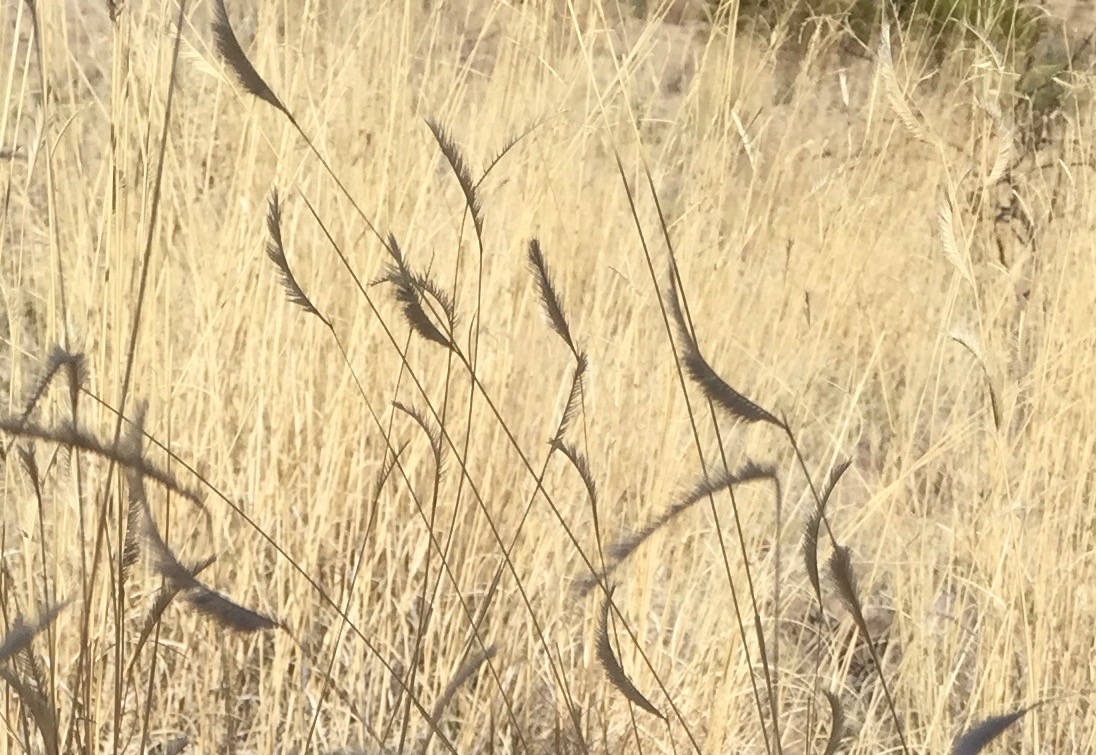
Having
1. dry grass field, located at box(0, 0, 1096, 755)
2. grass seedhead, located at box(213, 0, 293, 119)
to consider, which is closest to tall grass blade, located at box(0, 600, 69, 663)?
grass seedhead, located at box(213, 0, 293, 119)

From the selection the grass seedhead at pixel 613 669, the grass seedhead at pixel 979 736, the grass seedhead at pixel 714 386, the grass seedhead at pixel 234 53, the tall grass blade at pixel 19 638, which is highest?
the grass seedhead at pixel 234 53

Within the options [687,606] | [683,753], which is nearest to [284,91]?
[687,606]

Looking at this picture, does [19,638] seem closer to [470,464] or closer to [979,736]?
[979,736]

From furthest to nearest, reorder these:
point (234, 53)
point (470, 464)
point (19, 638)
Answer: point (470, 464), point (234, 53), point (19, 638)

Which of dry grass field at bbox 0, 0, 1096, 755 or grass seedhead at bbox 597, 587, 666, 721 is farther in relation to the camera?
dry grass field at bbox 0, 0, 1096, 755

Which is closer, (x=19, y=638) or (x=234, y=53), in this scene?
(x=19, y=638)

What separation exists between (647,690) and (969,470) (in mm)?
869

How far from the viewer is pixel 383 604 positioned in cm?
145

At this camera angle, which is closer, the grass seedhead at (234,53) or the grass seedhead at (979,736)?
the grass seedhead at (979,736)

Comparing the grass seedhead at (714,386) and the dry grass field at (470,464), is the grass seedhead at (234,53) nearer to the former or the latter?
the grass seedhead at (714,386)

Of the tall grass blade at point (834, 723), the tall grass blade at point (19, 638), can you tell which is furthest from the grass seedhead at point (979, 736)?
the tall grass blade at point (19, 638)

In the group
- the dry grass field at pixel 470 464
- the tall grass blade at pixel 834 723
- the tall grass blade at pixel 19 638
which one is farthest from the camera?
the dry grass field at pixel 470 464

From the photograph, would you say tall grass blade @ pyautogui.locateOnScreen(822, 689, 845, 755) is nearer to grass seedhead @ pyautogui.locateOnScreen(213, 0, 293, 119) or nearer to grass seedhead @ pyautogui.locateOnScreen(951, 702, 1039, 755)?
grass seedhead @ pyautogui.locateOnScreen(951, 702, 1039, 755)

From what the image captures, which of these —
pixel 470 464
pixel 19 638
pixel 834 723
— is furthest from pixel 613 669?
pixel 470 464
